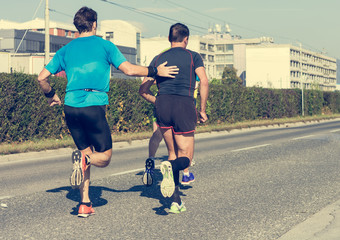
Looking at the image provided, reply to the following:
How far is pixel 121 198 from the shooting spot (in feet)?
20.6

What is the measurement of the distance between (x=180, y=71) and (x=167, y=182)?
120 centimetres

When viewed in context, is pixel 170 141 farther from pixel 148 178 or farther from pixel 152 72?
pixel 152 72

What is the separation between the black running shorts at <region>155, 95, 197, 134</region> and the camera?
5.18 meters

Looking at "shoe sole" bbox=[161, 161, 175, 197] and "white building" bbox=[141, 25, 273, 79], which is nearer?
"shoe sole" bbox=[161, 161, 175, 197]

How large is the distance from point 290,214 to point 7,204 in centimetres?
340

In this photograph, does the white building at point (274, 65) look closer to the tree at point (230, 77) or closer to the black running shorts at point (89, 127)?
the tree at point (230, 77)

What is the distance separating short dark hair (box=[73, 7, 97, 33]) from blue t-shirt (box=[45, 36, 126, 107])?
109mm

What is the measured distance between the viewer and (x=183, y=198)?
20.5 feet

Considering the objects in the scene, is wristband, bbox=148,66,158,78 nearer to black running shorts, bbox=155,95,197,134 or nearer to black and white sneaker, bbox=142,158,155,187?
black running shorts, bbox=155,95,197,134

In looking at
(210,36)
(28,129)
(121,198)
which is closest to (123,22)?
(210,36)

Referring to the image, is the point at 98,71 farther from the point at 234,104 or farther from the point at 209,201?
the point at 234,104

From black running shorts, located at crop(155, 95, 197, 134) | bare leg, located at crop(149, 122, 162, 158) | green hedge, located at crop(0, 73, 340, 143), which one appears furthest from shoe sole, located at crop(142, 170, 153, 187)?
green hedge, located at crop(0, 73, 340, 143)

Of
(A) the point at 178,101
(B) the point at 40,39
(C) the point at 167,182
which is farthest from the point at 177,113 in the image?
(B) the point at 40,39

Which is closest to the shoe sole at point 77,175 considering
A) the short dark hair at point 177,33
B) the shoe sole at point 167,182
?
the shoe sole at point 167,182
